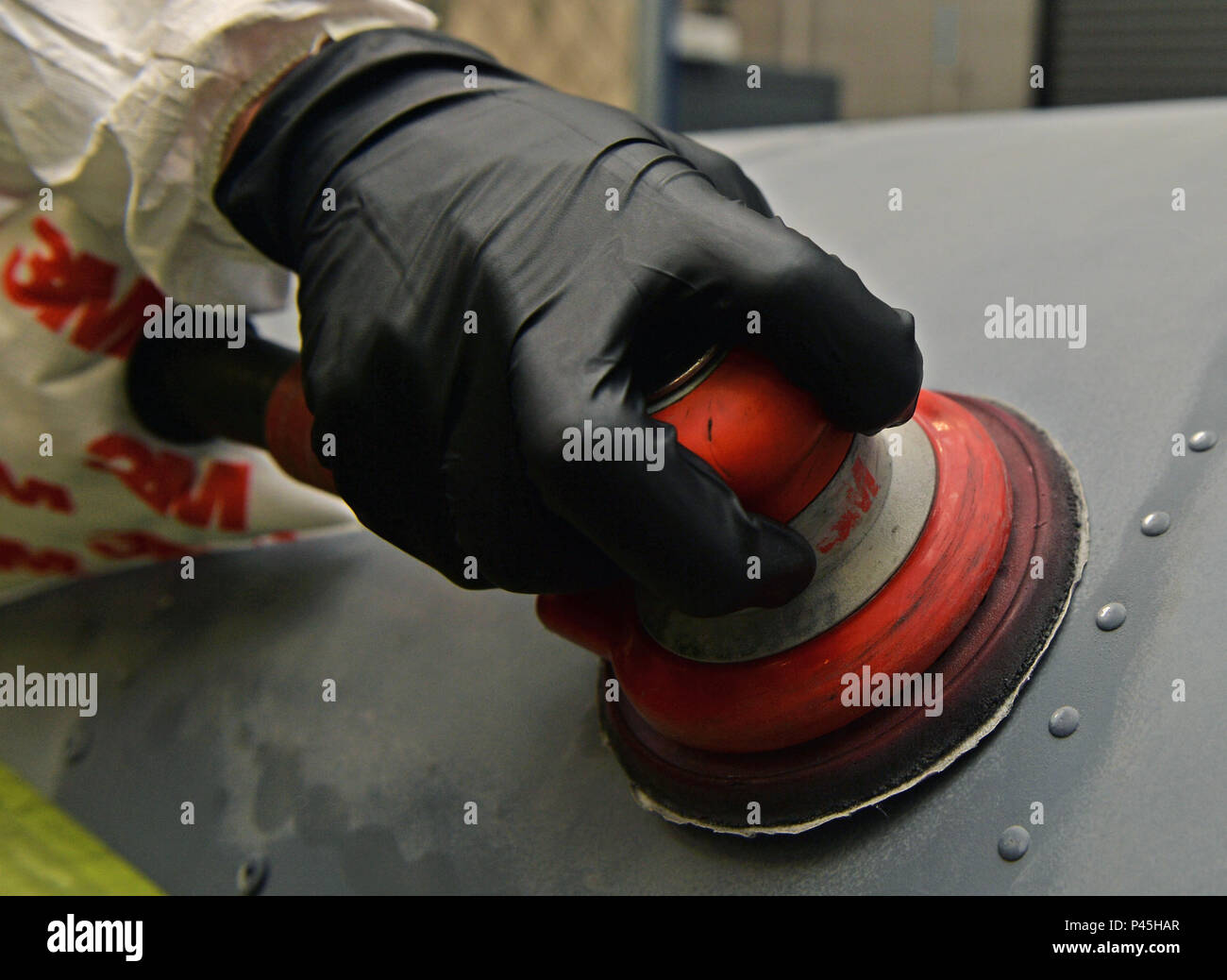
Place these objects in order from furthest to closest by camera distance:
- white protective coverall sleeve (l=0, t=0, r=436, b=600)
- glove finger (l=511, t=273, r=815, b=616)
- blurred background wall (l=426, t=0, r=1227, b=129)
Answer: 1. blurred background wall (l=426, t=0, r=1227, b=129)
2. white protective coverall sleeve (l=0, t=0, r=436, b=600)
3. glove finger (l=511, t=273, r=815, b=616)

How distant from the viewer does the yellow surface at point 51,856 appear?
2.32 ft

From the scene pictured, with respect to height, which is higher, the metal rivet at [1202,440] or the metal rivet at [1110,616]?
the metal rivet at [1202,440]

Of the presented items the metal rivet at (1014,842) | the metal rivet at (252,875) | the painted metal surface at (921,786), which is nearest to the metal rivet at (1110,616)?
the painted metal surface at (921,786)

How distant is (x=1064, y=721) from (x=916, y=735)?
68mm


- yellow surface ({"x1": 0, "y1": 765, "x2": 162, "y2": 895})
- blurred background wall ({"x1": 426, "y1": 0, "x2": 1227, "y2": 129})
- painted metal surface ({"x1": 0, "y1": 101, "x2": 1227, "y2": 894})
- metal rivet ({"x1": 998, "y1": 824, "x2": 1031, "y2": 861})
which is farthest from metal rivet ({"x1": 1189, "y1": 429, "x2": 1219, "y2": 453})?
blurred background wall ({"x1": 426, "y1": 0, "x2": 1227, "y2": 129})

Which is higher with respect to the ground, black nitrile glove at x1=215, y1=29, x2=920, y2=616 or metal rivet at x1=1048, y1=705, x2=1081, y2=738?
black nitrile glove at x1=215, y1=29, x2=920, y2=616

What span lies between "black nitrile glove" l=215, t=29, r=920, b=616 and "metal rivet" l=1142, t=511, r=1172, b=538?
0.16m

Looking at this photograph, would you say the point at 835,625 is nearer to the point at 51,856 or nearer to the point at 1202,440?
the point at 1202,440

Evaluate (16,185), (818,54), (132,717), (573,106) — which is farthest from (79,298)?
(818,54)

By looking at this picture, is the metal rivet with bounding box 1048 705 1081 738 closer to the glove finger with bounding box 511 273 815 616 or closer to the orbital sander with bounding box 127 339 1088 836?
the orbital sander with bounding box 127 339 1088 836

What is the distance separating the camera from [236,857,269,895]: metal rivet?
2.25 ft

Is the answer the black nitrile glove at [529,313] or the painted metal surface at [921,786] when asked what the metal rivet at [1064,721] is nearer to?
the painted metal surface at [921,786]

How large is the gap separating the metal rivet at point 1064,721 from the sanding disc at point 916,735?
2 centimetres

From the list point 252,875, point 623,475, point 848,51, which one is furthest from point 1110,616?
point 848,51
